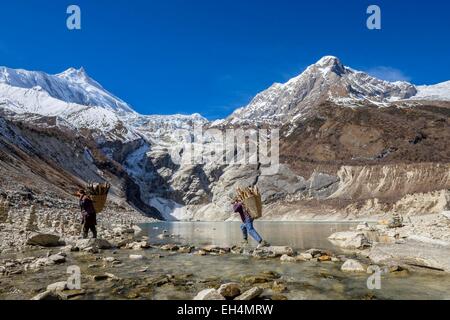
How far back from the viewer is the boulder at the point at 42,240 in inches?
Answer: 873

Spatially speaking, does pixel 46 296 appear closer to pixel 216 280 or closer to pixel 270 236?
pixel 216 280

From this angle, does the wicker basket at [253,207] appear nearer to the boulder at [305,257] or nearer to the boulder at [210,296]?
the boulder at [305,257]

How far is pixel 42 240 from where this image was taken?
2239 cm

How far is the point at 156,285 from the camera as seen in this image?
42.1ft

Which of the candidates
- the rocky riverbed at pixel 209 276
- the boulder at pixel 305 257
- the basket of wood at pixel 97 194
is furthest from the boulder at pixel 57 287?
the basket of wood at pixel 97 194

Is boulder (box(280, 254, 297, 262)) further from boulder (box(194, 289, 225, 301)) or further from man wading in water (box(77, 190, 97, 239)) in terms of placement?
man wading in water (box(77, 190, 97, 239))

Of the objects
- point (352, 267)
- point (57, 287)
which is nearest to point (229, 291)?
point (57, 287)

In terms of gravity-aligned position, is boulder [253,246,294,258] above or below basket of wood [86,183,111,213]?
below

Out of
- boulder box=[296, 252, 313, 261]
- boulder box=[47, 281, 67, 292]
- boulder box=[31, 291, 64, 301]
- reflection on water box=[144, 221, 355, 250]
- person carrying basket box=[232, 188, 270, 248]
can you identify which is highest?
person carrying basket box=[232, 188, 270, 248]

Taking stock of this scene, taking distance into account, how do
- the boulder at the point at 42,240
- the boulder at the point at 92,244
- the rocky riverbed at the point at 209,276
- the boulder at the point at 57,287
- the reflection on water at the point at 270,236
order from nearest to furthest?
the rocky riverbed at the point at 209,276 → the boulder at the point at 57,287 → the boulder at the point at 92,244 → the boulder at the point at 42,240 → the reflection on water at the point at 270,236

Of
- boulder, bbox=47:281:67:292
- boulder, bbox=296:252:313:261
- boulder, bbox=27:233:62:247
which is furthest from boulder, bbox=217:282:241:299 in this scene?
boulder, bbox=27:233:62:247

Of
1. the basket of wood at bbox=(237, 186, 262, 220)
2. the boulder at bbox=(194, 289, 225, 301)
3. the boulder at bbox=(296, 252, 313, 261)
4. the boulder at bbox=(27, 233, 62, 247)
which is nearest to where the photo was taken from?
the boulder at bbox=(194, 289, 225, 301)

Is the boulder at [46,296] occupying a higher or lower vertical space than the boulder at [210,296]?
higher

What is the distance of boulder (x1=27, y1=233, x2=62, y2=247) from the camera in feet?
72.7
